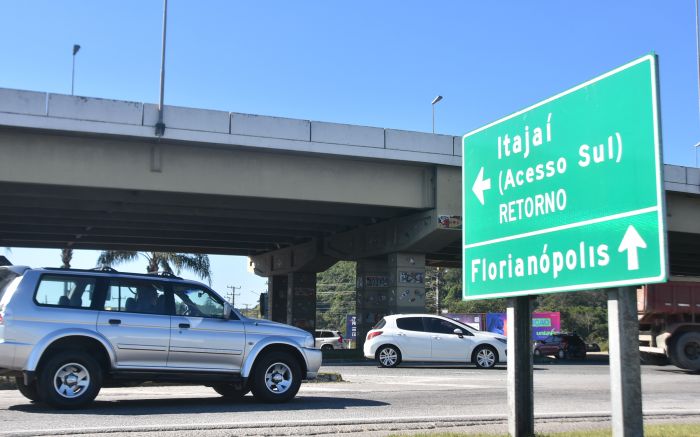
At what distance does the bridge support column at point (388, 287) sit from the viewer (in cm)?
3225

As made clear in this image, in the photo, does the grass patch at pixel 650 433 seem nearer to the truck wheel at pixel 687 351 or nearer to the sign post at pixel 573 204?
the sign post at pixel 573 204

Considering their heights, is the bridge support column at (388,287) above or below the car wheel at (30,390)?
above

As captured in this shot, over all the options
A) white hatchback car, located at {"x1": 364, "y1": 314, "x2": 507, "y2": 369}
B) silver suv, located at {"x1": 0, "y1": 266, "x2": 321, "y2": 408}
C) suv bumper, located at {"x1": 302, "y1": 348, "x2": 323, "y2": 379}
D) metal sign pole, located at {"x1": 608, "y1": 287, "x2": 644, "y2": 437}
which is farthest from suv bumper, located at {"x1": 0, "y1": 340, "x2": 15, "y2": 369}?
white hatchback car, located at {"x1": 364, "y1": 314, "x2": 507, "y2": 369}

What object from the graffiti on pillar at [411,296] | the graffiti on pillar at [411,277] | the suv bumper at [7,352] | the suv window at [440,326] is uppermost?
the graffiti on pillar at [411,277]

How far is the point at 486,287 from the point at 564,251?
1.23 meters

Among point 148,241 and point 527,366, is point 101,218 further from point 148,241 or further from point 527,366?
point 527,366

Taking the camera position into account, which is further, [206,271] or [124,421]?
[206,271]

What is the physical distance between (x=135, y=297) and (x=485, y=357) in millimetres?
14062

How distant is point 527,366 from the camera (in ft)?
23.4

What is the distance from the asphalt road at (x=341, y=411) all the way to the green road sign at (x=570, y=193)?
306 cm

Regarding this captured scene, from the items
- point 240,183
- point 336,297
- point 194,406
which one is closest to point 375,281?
point 240,183

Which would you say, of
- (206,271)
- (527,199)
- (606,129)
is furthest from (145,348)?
(206,271)

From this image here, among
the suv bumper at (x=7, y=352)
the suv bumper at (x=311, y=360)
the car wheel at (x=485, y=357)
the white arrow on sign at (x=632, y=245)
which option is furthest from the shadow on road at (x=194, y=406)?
the car wheel at (x=485, y=357)

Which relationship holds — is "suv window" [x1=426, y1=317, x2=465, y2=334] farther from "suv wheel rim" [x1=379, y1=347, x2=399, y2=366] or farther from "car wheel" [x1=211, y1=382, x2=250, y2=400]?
"car wheel" [x1=211, y1=382, x2=250, y2=400]
